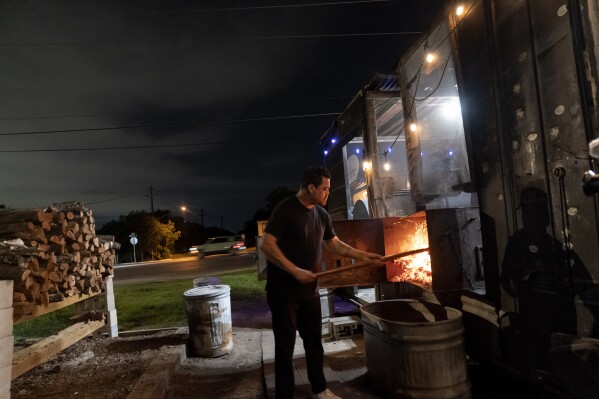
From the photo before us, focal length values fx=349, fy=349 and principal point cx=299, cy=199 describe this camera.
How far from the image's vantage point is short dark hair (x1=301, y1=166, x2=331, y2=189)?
365cm

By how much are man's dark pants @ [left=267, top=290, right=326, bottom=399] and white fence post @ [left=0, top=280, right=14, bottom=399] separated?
301cm

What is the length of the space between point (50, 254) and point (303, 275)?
4.26 meters

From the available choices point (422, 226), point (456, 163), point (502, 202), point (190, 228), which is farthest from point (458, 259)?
point (190, 228)

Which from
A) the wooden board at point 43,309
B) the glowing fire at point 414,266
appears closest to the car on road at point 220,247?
the wooden board at point 43,309

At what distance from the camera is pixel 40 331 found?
841 centimetres

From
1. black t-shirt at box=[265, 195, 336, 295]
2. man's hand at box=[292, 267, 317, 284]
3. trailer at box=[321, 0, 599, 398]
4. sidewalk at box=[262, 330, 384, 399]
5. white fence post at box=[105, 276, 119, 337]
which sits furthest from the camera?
white fence post at box=[105, 276, 119, 337]

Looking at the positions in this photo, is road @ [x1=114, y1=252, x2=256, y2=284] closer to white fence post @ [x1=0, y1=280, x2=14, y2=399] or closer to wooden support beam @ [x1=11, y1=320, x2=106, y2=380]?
wooden support beam @ [x1=11, y1=320, x2=106, y2=380]

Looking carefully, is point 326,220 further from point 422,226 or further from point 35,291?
point 35,291

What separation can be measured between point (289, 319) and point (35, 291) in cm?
375

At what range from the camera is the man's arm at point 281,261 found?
131 inches

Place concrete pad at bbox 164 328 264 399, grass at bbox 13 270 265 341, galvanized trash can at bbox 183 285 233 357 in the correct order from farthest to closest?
grass at bbox 13 270 265 341
galvanized trash can at bbox 183 285 233 357
concrete pad at bbox 164 328 264 399

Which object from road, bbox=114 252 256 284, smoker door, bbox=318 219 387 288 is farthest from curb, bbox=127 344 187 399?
road, bbox=114 252 256 284

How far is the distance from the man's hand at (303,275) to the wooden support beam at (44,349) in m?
4.00

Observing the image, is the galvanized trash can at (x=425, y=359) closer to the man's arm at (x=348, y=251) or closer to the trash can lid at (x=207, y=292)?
the man's arm at (x=348, y=251)
